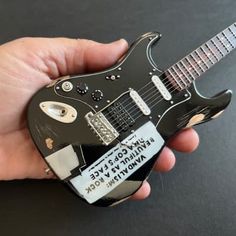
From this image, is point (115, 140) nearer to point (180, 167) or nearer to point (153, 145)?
point (153, 145)

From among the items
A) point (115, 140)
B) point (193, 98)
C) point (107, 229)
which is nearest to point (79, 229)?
point (107, 229)

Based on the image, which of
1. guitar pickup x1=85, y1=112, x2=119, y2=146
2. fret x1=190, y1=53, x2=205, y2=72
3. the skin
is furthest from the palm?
fret x1=190, y1=53, x2=205, y2=72

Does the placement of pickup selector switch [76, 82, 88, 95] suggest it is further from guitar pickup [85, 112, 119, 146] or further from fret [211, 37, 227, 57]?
fret [211, 37, 227, 57]

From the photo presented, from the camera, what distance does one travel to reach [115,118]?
633 mm

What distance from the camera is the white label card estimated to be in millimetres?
618

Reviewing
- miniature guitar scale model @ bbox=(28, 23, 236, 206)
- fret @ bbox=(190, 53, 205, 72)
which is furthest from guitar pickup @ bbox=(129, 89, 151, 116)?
fret @ bbox=(190, 53, 205, 72)

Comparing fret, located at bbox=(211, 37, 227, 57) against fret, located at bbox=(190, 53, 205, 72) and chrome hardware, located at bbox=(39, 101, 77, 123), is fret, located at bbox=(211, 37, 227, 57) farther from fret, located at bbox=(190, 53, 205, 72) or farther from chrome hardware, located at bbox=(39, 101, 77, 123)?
chrome hardware, located at bbox=(39, 101, 77, 123)

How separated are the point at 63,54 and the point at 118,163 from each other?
0.20 meters

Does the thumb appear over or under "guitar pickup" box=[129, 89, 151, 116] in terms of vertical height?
over

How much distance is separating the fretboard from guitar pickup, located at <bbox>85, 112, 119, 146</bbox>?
0.12m

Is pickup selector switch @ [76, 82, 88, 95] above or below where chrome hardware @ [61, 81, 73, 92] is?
below

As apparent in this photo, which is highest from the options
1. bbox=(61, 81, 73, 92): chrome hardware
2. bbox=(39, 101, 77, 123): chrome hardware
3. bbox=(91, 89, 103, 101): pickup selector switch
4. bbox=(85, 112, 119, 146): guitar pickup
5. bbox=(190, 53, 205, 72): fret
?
bbox=(61, 81, 73, 92): chrome hardware

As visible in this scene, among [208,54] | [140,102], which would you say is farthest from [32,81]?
[208,54]

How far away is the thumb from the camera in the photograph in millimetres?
673
